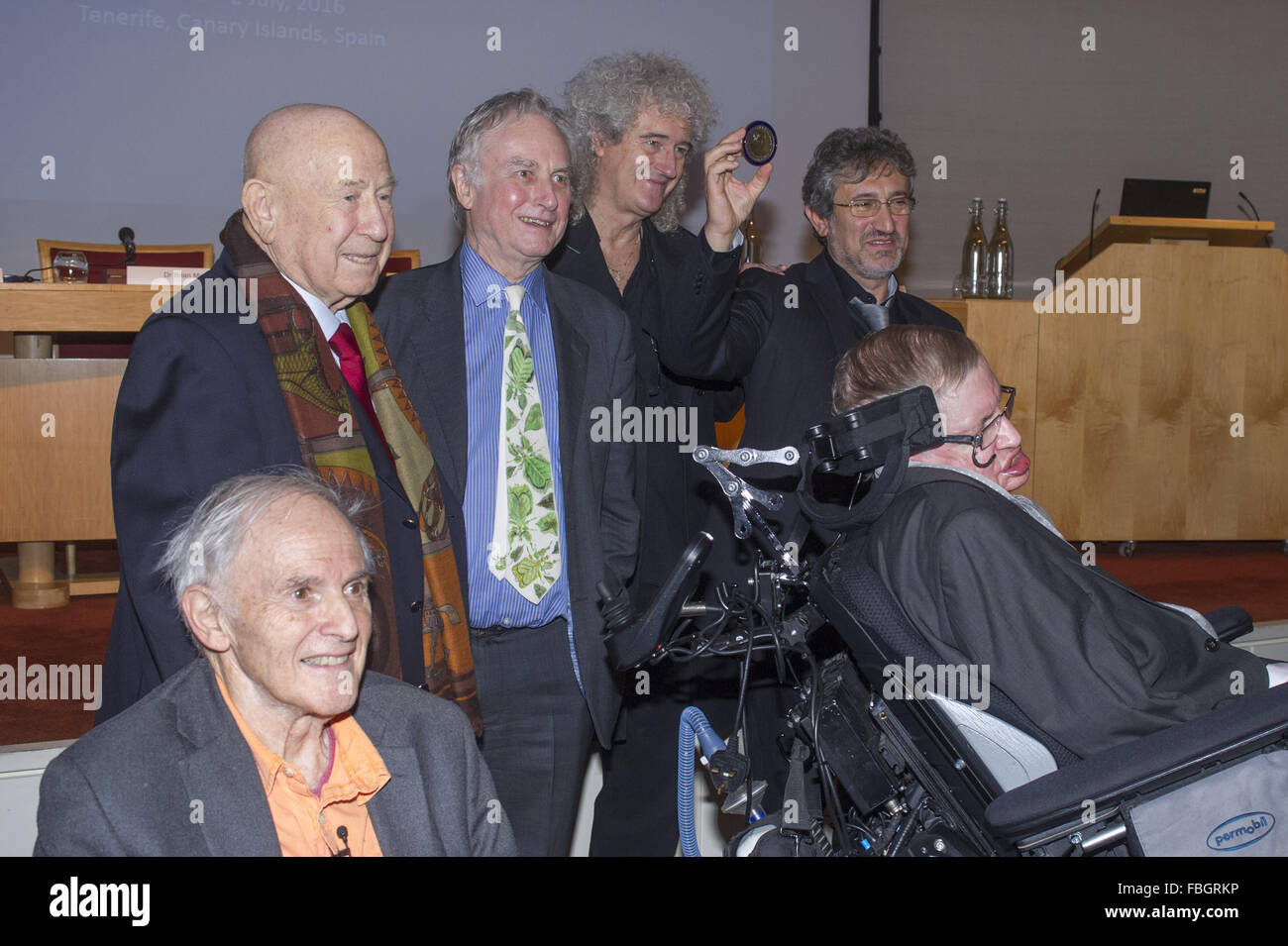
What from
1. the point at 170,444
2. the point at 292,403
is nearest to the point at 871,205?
the point at 292,403

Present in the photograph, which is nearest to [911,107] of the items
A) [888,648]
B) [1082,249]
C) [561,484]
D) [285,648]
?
[1082,249]

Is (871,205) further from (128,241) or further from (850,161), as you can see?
(128,241)

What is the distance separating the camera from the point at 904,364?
5.33 feet

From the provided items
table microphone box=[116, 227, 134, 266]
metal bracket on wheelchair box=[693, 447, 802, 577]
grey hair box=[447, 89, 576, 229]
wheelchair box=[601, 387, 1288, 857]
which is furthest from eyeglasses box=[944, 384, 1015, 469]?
table microphone box=[116, 227, 134, 266]

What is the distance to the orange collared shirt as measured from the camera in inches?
47.4

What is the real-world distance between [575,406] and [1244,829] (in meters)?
1.20

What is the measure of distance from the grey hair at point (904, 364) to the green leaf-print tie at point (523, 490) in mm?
529

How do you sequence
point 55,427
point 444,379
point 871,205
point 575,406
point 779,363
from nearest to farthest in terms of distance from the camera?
point 444,379, point 575,406, point 779,363, point 871,205, point 55,427

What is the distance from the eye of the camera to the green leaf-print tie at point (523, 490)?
1.82 m

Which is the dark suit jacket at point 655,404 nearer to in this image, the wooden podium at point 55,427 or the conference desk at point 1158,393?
the conference desk at point 1158,393

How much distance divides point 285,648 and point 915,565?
831 millimetres

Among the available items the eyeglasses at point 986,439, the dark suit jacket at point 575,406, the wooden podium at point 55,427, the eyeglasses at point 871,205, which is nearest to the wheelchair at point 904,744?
the eyeglasses at point 986,439

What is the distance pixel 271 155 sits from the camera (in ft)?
4.87
